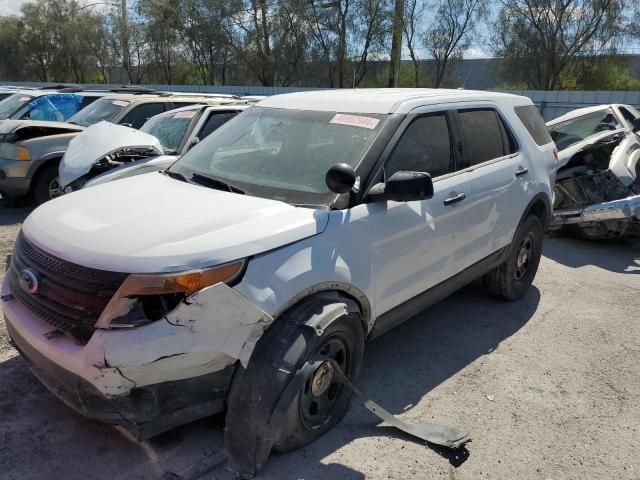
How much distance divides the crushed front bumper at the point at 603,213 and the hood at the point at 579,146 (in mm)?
756

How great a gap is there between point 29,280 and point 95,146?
13.0 feet

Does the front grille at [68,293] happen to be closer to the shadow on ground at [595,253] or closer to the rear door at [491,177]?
the rear door at [491,177]

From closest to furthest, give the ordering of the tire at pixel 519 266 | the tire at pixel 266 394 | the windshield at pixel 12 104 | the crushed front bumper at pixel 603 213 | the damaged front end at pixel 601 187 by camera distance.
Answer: the tire at pixel 266 394 < the tire at pixel 519 266 < the crushed front bumper at pixel 603 213 < the damaged front end at pixel 601 187 < the windshield at pixel 12 104

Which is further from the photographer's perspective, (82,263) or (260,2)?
(260,2)

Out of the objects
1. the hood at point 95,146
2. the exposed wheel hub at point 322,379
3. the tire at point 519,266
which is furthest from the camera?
the hood at point 95,146

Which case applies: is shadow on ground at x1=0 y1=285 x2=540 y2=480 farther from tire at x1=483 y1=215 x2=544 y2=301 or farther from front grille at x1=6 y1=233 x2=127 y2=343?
tire at x1=483 y1=215 x2=544 y2=301

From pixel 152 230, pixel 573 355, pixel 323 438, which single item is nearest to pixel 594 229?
pixel 573 355

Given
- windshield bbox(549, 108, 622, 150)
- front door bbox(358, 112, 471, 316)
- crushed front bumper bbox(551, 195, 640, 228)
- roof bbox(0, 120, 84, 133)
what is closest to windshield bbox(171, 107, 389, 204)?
front door bbox(358, 112, 471, 316)

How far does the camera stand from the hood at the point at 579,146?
7.49 metres

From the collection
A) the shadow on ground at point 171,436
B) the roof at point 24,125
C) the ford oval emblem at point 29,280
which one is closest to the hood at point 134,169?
the roof at point 24,125

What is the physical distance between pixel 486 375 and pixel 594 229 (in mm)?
4419

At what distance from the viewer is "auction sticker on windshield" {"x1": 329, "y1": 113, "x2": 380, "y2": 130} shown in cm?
342

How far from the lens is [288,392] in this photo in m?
2.56

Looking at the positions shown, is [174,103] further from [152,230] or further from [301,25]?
[301,25]
